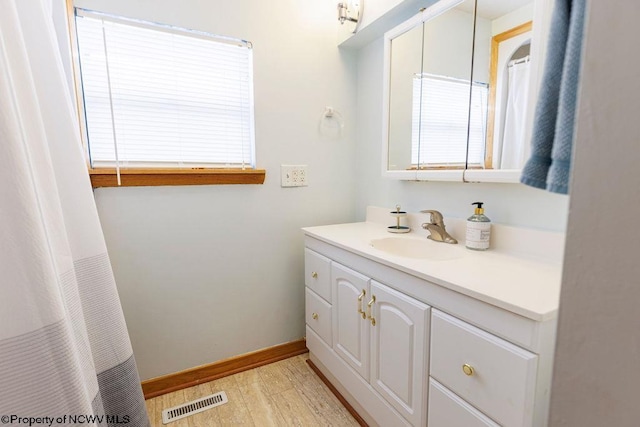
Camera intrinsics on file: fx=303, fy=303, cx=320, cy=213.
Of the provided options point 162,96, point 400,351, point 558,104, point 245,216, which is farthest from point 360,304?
point 162,96

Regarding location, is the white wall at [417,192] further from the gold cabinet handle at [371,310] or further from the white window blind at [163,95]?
the white window blind at [163,95]

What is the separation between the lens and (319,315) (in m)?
1.56

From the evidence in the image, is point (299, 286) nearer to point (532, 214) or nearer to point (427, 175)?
point (427, 175)

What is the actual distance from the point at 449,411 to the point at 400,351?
0.21m

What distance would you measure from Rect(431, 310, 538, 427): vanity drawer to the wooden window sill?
1.11 meters


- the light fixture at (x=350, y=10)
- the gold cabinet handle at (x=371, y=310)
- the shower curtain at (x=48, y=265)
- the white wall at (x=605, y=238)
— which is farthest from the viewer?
the light fixture at (x=350, y=10)

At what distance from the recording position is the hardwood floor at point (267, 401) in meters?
1.35

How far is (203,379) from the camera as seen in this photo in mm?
1611

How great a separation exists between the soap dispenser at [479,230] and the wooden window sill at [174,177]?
103 cm

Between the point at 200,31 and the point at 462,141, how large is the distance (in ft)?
4.28

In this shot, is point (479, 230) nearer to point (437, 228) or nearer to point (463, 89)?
point (437, 228)

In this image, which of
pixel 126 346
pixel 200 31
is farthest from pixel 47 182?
pixel 200 31

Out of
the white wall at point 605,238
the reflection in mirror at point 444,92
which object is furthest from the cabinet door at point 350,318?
the white wall at point 605,238

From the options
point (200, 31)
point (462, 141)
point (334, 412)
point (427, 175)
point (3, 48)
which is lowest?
point (334, 412)
